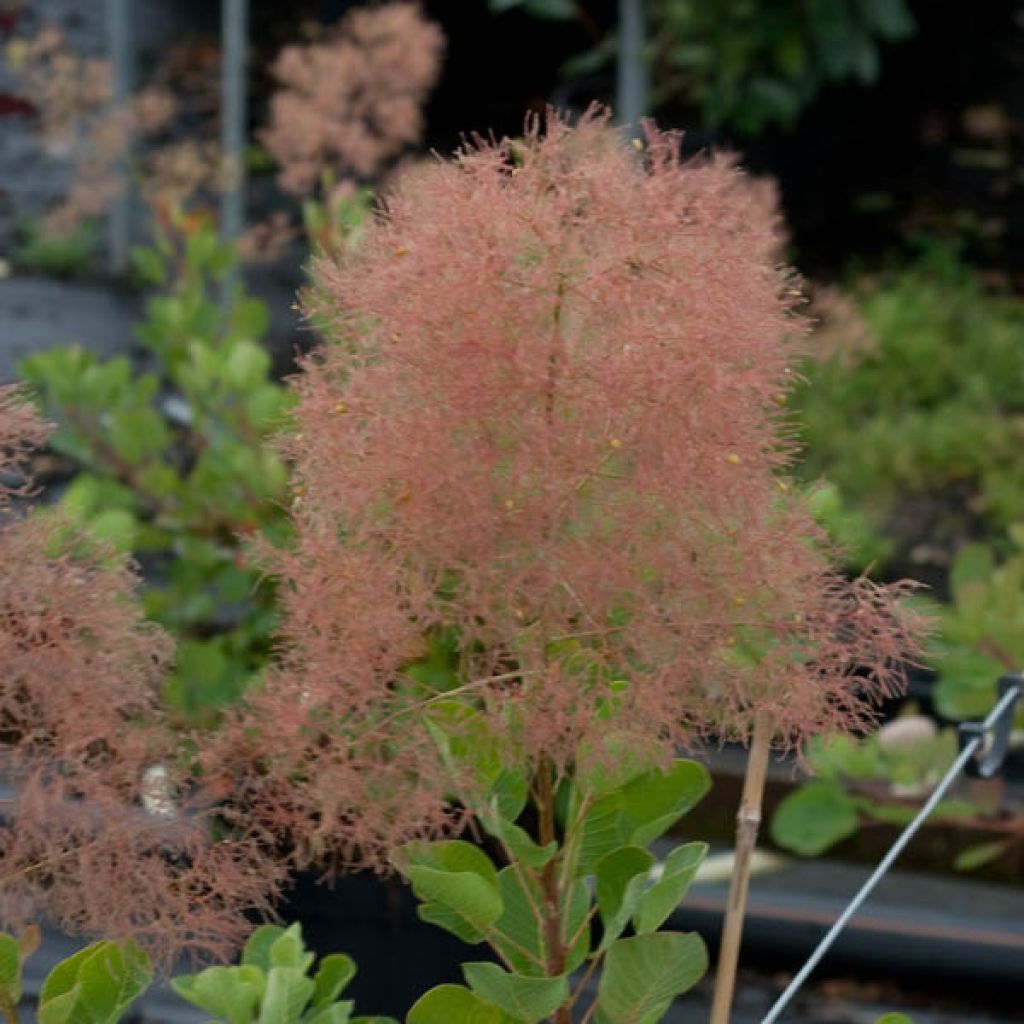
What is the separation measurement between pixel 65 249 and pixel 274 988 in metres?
6.44

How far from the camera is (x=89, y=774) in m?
1.13

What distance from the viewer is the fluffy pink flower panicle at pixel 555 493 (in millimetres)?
1086

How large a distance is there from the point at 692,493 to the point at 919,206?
6.04m

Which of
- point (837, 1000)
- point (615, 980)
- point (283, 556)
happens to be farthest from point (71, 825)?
point (837, 1000)

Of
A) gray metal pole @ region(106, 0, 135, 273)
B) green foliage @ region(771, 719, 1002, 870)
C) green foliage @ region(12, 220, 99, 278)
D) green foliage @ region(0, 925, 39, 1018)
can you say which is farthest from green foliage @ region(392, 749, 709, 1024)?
green foliage @ region(12, 220, 99, 278)

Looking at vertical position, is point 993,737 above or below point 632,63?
below

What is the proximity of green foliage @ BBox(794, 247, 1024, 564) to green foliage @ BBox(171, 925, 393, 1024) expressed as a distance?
376 cm

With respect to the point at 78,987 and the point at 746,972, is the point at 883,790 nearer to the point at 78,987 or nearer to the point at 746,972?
the point at 746,972

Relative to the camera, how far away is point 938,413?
18.3ft

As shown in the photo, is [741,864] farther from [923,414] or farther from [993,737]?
[923,414]

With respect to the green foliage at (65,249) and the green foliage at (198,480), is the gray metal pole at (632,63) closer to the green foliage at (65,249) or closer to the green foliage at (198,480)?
the green foliage at (65,249)

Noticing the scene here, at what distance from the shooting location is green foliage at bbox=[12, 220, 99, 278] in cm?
733

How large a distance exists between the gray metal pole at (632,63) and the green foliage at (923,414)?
3.00 feet

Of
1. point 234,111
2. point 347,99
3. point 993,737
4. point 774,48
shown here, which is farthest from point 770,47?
point 993,737
